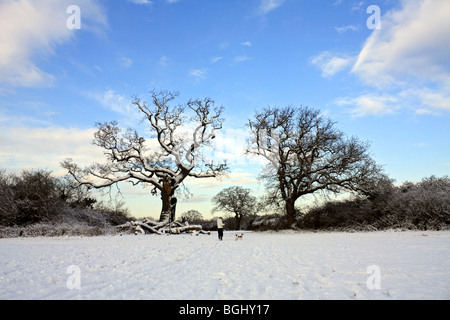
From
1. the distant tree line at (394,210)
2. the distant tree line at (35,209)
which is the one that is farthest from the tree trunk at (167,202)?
the distant tree line at (394,210)

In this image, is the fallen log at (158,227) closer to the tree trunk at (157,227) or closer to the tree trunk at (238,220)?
the tree trunk at (157,227)

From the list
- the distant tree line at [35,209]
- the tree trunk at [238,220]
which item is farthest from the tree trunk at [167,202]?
the tree trunk at [238,220]

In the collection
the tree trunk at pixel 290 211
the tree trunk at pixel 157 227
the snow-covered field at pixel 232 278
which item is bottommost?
the tree trunk at pixel 157 227

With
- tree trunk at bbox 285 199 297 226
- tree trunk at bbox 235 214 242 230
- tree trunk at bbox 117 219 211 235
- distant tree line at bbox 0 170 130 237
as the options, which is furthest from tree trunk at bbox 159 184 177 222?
tree trunk at bbox 235 214 242 230

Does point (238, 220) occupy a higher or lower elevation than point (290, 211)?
lower

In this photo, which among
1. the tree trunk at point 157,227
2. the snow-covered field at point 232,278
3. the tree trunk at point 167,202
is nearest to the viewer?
the snow-covered field at point 232,278

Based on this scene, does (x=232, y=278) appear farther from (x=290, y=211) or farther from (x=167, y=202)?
(x=290, y=211)

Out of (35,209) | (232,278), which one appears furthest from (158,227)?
(232,278)

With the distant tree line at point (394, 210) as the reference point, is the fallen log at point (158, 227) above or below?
below

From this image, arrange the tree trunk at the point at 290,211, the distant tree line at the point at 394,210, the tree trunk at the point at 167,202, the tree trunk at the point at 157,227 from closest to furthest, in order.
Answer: the distant tree line at the point at 394,210, the tree trunk at the point at 157,227, the tree trunk at the point at 167,202, the tree trunk at the point at 290,211

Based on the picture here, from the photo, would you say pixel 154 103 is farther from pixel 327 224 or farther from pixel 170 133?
pixel 327 224

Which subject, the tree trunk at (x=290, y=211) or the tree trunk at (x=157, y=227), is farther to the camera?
the tree trunk at (x=290, y=211)
